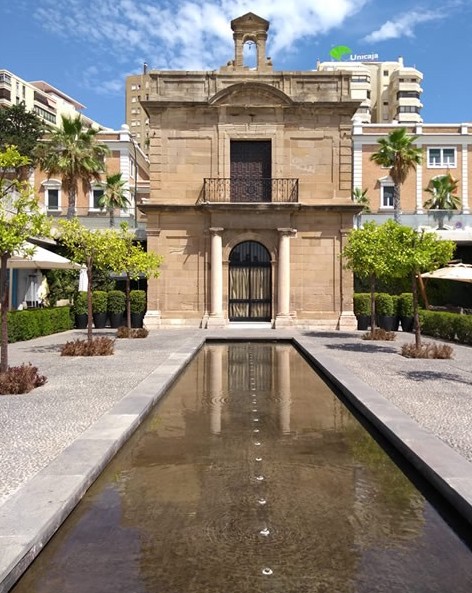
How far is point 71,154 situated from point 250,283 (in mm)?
12423

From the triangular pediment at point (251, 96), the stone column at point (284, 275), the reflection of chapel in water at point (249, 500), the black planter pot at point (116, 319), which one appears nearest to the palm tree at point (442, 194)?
the triangular pediment at point (251, 96)

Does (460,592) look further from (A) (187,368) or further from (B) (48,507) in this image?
(A) (187,368)

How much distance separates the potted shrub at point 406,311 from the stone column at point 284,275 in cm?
476

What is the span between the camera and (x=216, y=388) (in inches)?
405

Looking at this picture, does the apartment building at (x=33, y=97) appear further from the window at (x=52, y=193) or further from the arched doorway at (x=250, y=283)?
the arched doorway at (x=250, y=283)

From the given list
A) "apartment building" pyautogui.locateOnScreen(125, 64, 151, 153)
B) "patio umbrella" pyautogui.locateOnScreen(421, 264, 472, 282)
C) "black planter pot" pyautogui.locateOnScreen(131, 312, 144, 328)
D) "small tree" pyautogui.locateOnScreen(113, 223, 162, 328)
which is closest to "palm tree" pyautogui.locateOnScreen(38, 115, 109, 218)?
"black planter pot" pyautogui.locateOnScreen(131, 312, 144, 328)

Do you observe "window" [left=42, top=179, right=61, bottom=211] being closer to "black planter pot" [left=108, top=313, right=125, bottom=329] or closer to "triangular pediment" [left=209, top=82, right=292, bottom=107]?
"black planter pot" [left=108, top=313, right=125, bottom=329]

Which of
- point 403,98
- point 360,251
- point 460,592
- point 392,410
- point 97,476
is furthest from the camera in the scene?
point 403,98

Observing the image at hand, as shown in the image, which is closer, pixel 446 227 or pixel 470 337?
pixel 470 337

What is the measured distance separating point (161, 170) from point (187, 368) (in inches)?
539

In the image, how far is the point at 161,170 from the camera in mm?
24125

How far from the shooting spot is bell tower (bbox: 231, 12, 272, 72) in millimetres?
24266

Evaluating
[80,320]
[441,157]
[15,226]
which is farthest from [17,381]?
[441,157]

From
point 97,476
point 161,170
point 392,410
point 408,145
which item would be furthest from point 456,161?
point 97,476
